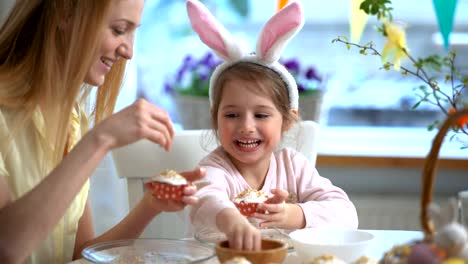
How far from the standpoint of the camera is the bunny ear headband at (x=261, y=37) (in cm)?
181

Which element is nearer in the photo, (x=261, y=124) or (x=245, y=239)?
(x=245, y=239)

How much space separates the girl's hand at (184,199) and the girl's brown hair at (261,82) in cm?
49

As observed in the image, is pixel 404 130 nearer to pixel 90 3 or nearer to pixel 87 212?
pixel 87 212

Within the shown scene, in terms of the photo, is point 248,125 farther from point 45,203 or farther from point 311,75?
point 311,75

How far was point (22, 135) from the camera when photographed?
1.67m

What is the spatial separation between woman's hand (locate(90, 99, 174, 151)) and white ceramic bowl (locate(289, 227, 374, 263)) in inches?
12.1

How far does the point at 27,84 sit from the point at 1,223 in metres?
0.39

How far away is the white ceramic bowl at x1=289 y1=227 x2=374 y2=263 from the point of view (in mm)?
1299

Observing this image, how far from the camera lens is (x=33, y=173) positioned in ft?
5.47

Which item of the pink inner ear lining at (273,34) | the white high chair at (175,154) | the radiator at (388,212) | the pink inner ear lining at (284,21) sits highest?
the pink inner ear lining at (284,21)

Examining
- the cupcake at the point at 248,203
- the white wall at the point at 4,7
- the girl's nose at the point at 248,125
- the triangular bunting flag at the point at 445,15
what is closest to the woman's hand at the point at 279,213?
the cupcake at the point at 248,203

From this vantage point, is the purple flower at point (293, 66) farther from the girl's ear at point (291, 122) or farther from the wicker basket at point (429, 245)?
the wicker basket at point (429, 245)

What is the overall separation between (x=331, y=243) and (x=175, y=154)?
0.73 m

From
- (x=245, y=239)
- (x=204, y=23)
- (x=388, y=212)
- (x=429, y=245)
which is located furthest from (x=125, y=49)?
(x=388, y=212)
